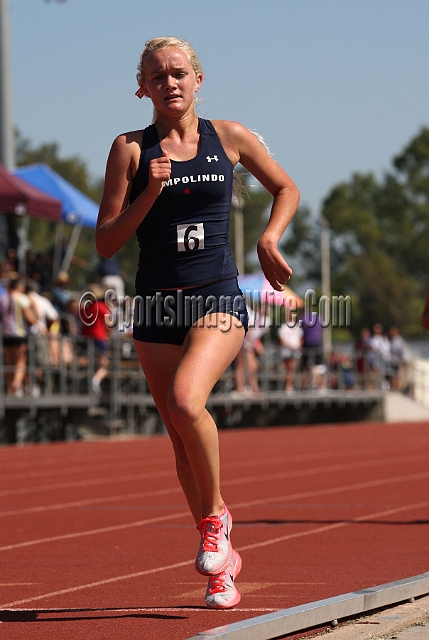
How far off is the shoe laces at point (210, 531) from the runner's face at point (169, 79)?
1590 mm

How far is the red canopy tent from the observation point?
20828 millimetres

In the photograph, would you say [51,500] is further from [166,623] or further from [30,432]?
[30,432]

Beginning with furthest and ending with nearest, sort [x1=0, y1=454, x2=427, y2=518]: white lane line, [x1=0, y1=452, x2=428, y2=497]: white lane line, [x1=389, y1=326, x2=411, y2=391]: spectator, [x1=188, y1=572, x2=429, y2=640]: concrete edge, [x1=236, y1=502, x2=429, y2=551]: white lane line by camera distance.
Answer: [x1=389, y1=326, x2=411, y2=391]: spectator → [x1=0, y1=452, x2=428, y2=497]: white lane line → [x1=0, y1=454, x2=427, y2=518]: white lane line → [x1=236, y1=502, x2=429, y2=551]: white lane line → [x1=188, y1=572, x2=429, y2=640]: concrete edge

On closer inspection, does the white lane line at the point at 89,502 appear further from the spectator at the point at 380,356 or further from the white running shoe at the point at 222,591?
the spectator at the point at 380,356

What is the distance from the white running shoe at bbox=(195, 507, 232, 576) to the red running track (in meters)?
0.19

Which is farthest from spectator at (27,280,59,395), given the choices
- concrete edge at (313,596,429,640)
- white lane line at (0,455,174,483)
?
concrete edge at (313,596,429,640)

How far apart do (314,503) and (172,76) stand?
18.7 ft

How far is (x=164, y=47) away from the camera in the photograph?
16.0 feet

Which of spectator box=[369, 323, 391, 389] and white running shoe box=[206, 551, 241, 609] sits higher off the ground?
spectator box=[369, 323, 391, 389]

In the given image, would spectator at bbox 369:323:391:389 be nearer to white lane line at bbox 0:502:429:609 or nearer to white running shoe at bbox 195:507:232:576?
white lane line at bbox 0:502:429:609

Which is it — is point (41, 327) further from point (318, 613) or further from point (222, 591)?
point (318, 613)

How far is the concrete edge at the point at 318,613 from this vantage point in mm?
4062

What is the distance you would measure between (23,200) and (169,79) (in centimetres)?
1646

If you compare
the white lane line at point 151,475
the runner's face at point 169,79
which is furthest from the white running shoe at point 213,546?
the white lane line at point 151,475
